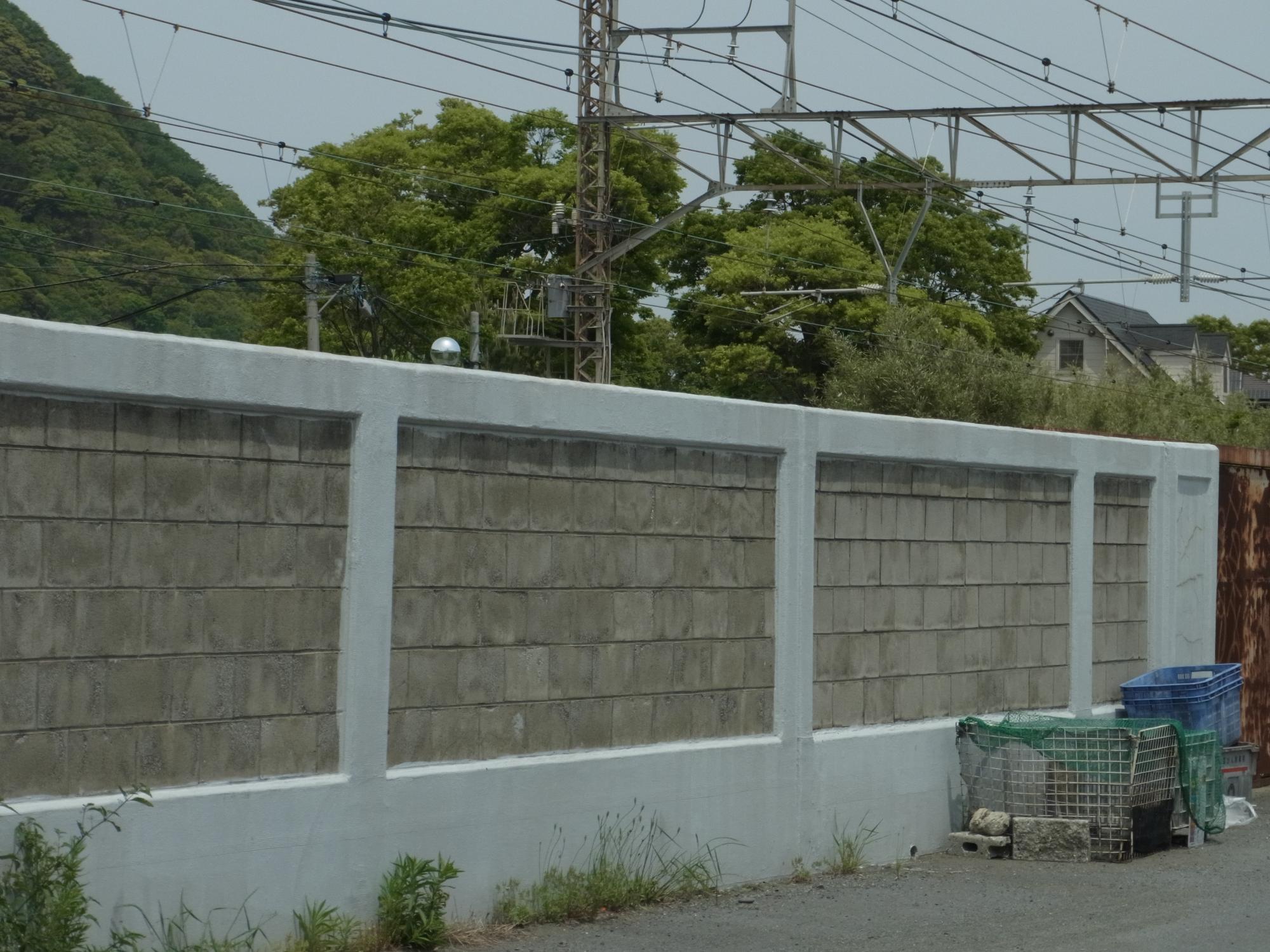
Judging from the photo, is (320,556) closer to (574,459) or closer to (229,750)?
(229,750)

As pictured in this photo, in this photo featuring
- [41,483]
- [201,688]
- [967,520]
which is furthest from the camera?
[967,520]

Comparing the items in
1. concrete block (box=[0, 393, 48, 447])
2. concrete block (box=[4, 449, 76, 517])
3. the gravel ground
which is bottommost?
the gravel ground

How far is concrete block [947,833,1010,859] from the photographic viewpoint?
34.8ft

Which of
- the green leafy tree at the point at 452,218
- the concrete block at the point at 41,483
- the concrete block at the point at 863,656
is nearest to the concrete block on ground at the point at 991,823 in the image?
the concrete block at the point at 863,656

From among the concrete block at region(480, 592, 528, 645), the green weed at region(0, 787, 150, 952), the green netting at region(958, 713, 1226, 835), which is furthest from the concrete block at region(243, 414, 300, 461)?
the green netting at region(958, 713, 1226, 835)

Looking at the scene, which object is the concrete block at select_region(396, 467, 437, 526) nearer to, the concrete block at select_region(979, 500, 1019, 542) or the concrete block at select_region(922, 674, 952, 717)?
the concrete block at select_region(922, 674, 952, 717)

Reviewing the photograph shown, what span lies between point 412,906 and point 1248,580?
9.09 meters

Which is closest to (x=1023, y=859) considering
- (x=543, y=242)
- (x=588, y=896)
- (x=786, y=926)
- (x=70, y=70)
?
(x=786, y=926)

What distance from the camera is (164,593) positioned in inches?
276

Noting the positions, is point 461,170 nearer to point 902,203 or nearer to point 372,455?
point 902,203

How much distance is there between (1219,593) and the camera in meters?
14.0

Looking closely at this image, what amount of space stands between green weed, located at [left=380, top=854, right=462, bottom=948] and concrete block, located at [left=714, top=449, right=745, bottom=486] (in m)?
2.84

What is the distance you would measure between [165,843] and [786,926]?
3159mm

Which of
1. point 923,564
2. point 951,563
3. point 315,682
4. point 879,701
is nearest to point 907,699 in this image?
point 879,701
